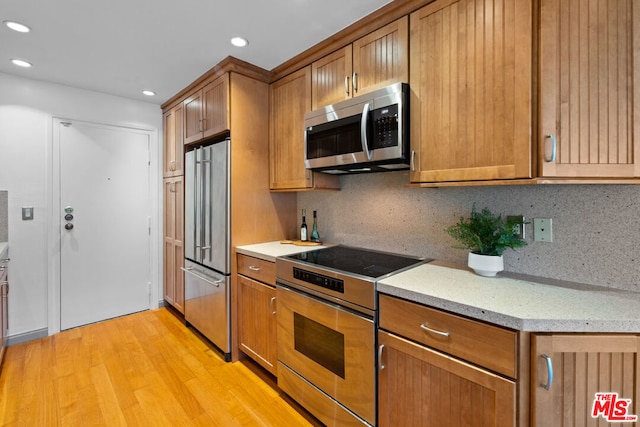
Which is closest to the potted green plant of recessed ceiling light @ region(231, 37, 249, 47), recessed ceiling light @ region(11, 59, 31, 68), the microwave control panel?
the microwave control panel

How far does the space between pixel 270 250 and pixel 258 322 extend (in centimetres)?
53

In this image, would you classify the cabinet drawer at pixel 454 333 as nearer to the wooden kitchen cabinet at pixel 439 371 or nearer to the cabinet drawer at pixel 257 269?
the wooden kitchen cabinet at pixel 439 371

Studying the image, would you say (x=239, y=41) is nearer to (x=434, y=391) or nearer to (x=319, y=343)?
(x=319, y=343)

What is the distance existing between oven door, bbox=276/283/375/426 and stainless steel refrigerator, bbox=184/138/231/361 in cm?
67

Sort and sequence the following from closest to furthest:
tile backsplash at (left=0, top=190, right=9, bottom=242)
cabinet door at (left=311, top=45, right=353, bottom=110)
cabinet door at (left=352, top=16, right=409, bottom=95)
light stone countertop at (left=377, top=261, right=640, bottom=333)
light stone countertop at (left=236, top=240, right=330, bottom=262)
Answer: light stone countertop at (left=377, top=261, right=640, bottom=333) → cabinet door at (left=352, top=16, right=409, bottom=95) → cabinet door at (left=311, top=45, right=353, bottom=110) → light stone countertop at (left=236, top=240, right=330, bottom=262) → tile backsplash at (left=0, top=190, right=9, bottom=242)

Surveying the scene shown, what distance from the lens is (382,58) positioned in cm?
172

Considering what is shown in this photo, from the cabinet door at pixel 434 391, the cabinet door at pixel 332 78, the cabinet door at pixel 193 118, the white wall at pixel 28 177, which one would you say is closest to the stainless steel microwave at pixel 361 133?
the cabinet door at pixel 332 78

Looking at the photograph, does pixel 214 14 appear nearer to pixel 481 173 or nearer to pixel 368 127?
pixel 368 127

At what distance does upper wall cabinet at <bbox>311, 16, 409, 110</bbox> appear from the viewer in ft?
5.37

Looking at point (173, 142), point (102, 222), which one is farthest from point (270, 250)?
point (102, 222)

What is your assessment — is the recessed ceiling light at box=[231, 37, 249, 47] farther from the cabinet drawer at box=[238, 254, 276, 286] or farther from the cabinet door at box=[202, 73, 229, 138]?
the cabinet drawer at box=[238, 254, 276, 286]

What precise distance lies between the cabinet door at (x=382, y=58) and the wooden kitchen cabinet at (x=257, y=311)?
1.34 meters

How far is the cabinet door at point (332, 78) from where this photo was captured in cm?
191

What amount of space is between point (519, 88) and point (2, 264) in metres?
3.50
